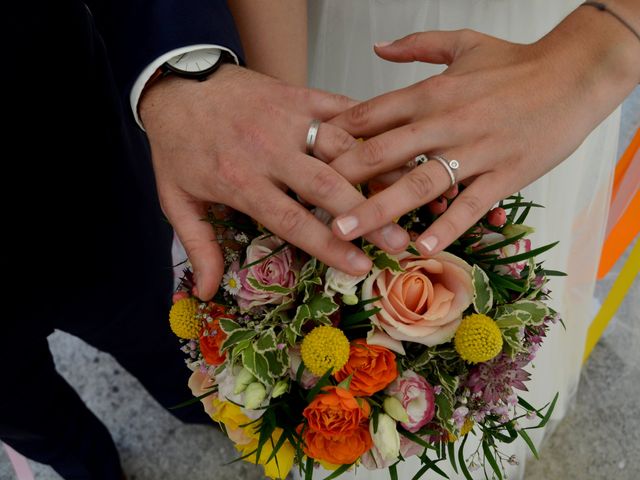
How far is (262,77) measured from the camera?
2.21 ft

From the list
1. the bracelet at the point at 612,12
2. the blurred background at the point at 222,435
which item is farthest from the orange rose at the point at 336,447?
the blurred background at the point at 222,435

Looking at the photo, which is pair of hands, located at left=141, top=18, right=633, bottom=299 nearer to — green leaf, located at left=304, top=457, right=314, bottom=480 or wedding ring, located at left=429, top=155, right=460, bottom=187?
wedding ring, located at left=429, top=155, right=460, bottom=187

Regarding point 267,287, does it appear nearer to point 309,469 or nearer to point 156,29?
point 309,469

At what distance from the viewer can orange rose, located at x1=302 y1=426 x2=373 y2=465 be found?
0.57m

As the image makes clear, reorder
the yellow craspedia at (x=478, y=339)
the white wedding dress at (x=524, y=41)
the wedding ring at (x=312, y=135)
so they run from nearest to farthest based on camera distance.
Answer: the yellow craspedia at (x=478, y=339) → the wedding ring at (x=312, y=135) → the white wedding dress at (x=524, y=41)

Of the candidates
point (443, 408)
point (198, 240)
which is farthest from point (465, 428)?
point (198, 240)

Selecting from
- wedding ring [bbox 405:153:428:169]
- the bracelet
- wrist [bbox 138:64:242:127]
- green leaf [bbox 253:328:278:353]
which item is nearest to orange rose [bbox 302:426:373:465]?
green leaf [bbox 253:328:278:353]

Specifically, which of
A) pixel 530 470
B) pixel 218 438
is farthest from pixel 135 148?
pixel 530 470

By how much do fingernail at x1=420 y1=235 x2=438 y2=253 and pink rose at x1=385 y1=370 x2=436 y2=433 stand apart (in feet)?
0.45

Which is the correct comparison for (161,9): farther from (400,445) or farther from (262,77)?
(400,445)

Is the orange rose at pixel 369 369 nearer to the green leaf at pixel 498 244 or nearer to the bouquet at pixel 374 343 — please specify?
the bouquet at pixel 374 343

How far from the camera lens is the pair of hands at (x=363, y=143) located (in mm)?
571

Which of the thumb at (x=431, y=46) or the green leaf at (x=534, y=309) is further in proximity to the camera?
the thumb at (x=431, y=46)

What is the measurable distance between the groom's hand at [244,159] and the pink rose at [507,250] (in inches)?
4.6
